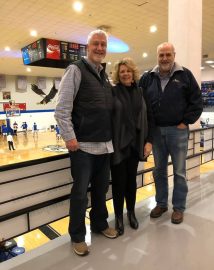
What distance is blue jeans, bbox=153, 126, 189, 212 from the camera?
2445 mm

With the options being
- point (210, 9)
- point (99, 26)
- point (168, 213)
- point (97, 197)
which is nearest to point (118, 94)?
point (97, 197)

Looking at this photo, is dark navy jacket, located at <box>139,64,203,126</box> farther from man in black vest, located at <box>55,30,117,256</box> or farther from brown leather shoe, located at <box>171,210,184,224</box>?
brown leather shoe, located at <box>171,210,184,224</box>

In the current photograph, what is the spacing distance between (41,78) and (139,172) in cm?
1361

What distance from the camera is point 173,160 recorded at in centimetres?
251

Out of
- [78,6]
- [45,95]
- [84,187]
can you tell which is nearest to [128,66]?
[84,187]

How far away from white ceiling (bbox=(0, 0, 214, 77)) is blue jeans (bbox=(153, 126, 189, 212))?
3.34m

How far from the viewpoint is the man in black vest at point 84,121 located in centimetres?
181

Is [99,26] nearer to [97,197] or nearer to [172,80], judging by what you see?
[172,80]

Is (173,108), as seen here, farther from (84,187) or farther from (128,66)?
(84,187)

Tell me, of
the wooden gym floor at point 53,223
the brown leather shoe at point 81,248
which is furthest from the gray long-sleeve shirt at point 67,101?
the wooden gym floor at point 53,223

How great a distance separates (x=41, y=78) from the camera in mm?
15500

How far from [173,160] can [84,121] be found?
3.53 ft

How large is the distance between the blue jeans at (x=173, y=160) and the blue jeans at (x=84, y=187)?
69 cm

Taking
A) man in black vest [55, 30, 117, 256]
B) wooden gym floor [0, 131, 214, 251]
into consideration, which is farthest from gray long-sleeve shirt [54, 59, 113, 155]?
wooden gym floor [0, 131, 214, 251]
